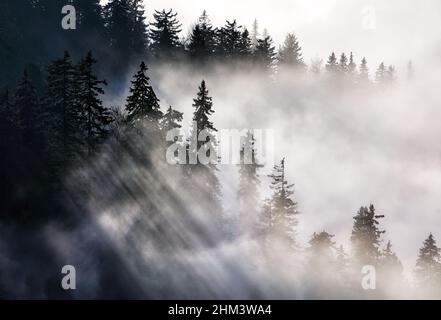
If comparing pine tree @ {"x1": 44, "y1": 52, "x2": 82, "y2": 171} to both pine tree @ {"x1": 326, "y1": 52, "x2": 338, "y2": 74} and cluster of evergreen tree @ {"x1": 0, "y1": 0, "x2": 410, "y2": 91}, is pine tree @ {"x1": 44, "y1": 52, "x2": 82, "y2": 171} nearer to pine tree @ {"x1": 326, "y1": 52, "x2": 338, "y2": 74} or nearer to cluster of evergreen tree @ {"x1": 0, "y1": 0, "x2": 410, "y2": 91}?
cluster of evergreen tree @ {"x1": 0, "y1": 0, "x2": 410, "y2": 91}

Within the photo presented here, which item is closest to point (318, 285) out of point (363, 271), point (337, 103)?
point (363, 271)

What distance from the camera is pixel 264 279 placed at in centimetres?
4694

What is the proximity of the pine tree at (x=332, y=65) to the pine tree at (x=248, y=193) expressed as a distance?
5140cm

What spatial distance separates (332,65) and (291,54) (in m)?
13.2

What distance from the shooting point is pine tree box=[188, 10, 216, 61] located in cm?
6975

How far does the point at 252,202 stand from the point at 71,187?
18150 millimetres

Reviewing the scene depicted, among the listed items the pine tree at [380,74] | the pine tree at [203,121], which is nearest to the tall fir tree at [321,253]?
the pine tree at [203,121]

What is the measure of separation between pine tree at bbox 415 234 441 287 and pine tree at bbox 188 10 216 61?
3967cm

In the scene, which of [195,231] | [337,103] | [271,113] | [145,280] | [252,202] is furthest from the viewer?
[337,103]

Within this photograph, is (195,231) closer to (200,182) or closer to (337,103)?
(200,182)

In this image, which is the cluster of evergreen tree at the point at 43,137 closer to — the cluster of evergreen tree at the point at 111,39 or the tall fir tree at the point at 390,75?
the cluster of evergreen tree at the point at 111,39

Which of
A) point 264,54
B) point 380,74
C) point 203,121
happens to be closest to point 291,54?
point 264,54
